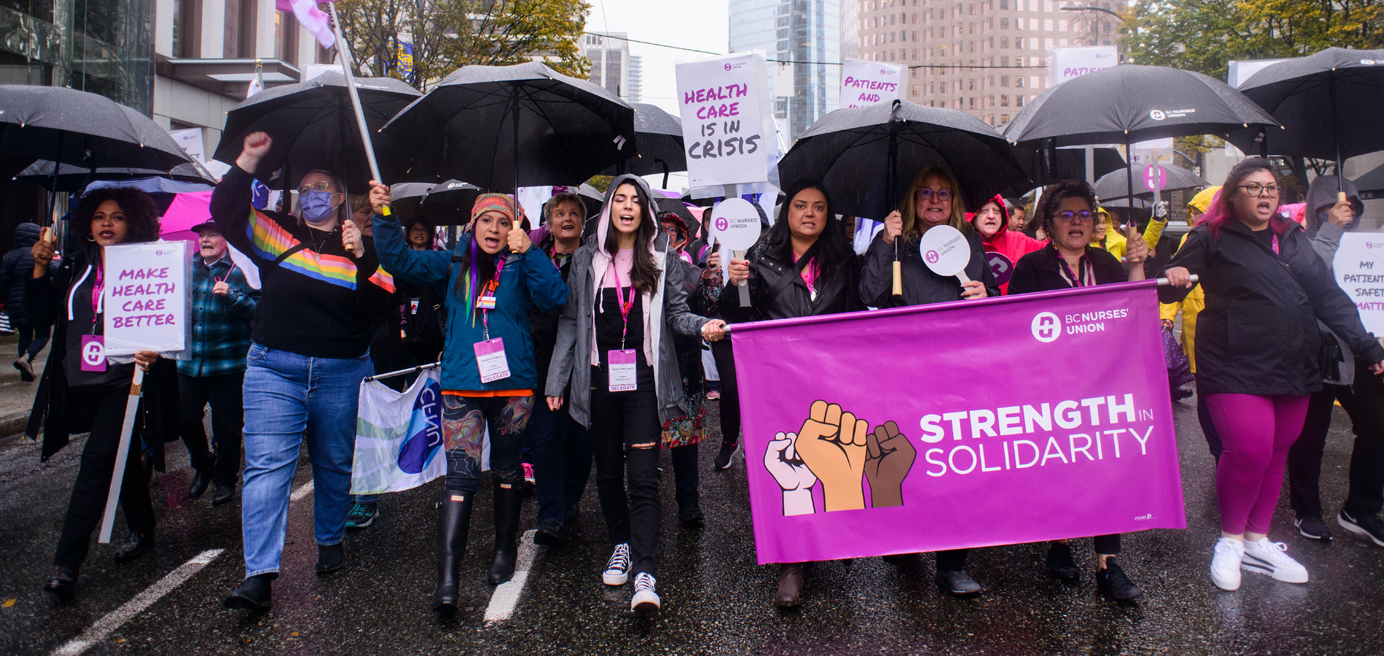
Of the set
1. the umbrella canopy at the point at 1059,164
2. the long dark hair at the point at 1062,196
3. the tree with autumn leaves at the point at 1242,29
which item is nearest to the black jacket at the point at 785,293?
the long dark hair at the point at 1062,196

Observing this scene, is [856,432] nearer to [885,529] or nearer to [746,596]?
[885,529]

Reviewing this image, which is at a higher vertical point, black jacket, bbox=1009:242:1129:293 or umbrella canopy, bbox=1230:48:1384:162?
umbrella canopy, bbox=1230:48:1384:162

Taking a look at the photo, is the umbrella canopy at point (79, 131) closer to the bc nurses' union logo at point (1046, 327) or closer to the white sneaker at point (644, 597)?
the white sneaker at point (644, 597)

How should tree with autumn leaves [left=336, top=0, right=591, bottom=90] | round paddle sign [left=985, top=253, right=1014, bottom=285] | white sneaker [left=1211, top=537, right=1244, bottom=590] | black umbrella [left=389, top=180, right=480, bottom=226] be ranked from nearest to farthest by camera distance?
white sneaker [left=1211, top=537, right=1244, bottom=590]
round paddle sign [left=985, top=253, right=1014, bottom=285]
black umbrella [left=389, top=180, right=480, bottom=226]
tree with autumn leaves [left=336, top=0, right=591, bottom=90]

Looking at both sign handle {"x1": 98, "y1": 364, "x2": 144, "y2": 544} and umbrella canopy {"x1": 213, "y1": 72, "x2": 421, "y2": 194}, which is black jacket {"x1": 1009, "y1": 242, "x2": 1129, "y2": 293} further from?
sign handle {"x1": 98, "y1": 364, "x2": 144, "y2": 544}

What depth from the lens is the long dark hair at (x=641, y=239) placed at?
3902mm

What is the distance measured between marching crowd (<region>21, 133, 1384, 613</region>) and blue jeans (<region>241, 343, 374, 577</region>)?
0.04 feet

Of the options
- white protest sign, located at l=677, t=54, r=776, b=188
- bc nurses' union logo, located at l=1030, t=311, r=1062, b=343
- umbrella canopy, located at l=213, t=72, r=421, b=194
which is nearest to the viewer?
bc nurses' union logo, located at l=1030, t=311, r=1062, b=343

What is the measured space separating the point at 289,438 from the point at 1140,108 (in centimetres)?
431

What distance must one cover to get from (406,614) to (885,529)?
212 cm

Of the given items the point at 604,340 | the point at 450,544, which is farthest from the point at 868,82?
the point at 450,544

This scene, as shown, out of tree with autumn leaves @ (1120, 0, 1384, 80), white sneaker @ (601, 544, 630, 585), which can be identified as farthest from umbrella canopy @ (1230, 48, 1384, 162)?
tree with autumn leaves @ (1120, 0, 1384, 80)

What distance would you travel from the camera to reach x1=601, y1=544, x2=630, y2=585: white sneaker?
3.84 m

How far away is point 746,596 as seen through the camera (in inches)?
146
